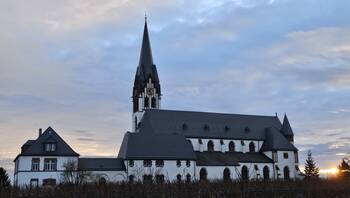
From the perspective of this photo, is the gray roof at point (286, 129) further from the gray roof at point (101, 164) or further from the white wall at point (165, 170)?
the gray roof at point (101, 164)

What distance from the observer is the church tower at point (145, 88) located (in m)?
82.2

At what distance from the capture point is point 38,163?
57281mm

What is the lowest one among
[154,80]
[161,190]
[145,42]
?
[161,190]

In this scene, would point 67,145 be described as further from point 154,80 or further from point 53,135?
point 154,80

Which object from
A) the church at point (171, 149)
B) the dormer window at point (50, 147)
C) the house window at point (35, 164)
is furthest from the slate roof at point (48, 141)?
the house window at point (35, 164)

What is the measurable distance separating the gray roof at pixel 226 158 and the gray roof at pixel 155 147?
3.09 metres

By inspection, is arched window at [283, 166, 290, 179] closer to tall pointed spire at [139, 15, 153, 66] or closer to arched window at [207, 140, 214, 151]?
arched window at [207, 140, 214, 151]

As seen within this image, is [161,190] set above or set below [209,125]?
below

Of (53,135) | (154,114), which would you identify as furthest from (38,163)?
(154,114)

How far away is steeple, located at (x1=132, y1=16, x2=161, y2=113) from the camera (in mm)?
82500

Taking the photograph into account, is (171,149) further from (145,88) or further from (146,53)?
(146,53)

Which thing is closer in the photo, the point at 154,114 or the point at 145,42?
→ the point at 154,114

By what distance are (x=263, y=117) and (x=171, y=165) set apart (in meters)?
29.3

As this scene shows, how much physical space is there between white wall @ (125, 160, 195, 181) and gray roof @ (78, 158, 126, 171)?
3.99 feet
